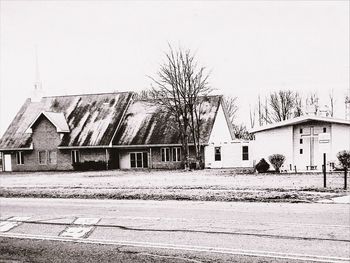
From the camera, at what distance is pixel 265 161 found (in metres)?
33.3

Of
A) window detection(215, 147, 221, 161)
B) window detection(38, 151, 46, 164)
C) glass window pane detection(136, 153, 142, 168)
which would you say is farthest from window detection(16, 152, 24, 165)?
window detection(215, 147, 221, 161)

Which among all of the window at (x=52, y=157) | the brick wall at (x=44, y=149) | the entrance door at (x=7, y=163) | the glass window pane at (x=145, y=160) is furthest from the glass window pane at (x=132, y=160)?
the entrance door at (x=7, y=163)

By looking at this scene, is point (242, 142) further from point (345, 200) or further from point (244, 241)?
point (244, 241)

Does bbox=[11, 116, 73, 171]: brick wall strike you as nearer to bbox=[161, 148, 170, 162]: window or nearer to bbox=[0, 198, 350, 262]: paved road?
bbox=[161, 148, 170, 162]: window

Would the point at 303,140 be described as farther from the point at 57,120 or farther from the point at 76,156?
the point at 57,120

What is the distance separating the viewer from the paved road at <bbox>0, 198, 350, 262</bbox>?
8.78m

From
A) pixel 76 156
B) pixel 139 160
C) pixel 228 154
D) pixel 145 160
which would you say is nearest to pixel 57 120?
pixel 76 156

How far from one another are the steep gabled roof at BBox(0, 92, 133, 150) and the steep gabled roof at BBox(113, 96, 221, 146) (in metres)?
1.06

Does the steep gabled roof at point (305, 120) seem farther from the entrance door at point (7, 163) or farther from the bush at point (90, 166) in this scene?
the entrance door at point (7, 163)

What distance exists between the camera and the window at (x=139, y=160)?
46312mm

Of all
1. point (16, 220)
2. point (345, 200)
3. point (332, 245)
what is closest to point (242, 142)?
point (345, 200)

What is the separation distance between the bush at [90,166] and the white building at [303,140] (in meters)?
18.0

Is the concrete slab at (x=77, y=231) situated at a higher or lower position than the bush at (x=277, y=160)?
lower

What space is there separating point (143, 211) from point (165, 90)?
29808mm
